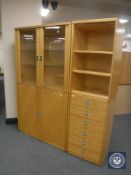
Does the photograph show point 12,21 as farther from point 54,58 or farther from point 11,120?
point 11,120

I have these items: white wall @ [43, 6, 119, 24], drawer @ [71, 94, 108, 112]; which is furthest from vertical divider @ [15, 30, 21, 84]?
white wall @ [43, 6, 119, 24]

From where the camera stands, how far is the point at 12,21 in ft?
10.7

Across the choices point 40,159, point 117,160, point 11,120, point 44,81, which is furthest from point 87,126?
point 11,120

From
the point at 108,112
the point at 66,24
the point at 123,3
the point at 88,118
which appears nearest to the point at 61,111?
the point at 88,118

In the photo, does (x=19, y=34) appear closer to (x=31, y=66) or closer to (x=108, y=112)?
(x=31, y=66)

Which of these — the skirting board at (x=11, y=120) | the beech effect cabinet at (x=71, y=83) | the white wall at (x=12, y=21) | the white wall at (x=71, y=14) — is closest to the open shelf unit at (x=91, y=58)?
the beech effect cabinet at (x=71, y=83)

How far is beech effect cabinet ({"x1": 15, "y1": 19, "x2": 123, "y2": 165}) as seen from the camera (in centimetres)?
228

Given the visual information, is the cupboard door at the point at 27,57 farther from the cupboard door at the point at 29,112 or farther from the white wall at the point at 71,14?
the white wall at the point at 71,14

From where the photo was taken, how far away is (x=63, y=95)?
255 cm

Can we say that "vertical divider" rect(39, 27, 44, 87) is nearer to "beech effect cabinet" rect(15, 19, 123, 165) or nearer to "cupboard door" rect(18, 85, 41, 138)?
"beech effect cabinet" rect(15, 19, 123, 165)

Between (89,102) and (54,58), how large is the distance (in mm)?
1081

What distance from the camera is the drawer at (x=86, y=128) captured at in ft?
7.52

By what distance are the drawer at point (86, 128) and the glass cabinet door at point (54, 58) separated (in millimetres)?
576

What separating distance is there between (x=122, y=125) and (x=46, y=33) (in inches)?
101
